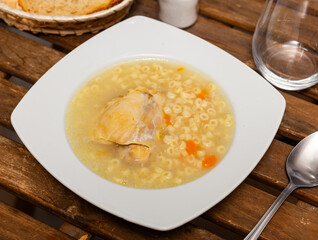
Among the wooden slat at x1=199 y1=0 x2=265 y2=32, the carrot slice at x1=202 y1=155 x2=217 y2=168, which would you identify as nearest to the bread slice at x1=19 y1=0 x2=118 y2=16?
the wooden slat at x1=199 y1=0 x2=265 y2=32

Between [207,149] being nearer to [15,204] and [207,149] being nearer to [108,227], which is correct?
[108,227]

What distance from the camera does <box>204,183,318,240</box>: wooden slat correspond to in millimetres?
1213

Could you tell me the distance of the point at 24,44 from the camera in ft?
5.62

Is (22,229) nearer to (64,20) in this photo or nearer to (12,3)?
(64,20)

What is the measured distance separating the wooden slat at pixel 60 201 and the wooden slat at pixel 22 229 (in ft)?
0.18

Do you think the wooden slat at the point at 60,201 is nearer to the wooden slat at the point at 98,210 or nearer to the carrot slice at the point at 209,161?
the wooden slat at the point at 98,210

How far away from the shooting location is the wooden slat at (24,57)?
64.0 inches

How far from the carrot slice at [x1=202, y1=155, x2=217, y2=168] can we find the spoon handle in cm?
21

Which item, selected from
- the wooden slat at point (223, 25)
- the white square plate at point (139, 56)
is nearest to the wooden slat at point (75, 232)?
the white square plate at point (139, 56)

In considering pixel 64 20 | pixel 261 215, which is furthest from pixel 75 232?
pixel 64 20

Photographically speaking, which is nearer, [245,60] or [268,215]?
[268,215]

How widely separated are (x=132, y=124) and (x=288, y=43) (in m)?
0.76

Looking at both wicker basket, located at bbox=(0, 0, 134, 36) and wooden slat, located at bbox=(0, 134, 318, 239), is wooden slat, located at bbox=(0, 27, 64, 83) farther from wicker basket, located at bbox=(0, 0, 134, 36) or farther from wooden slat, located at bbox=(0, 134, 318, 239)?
wooden slat, located at bbox=(0, 134, 318, 239)

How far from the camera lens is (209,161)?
1.28 m
